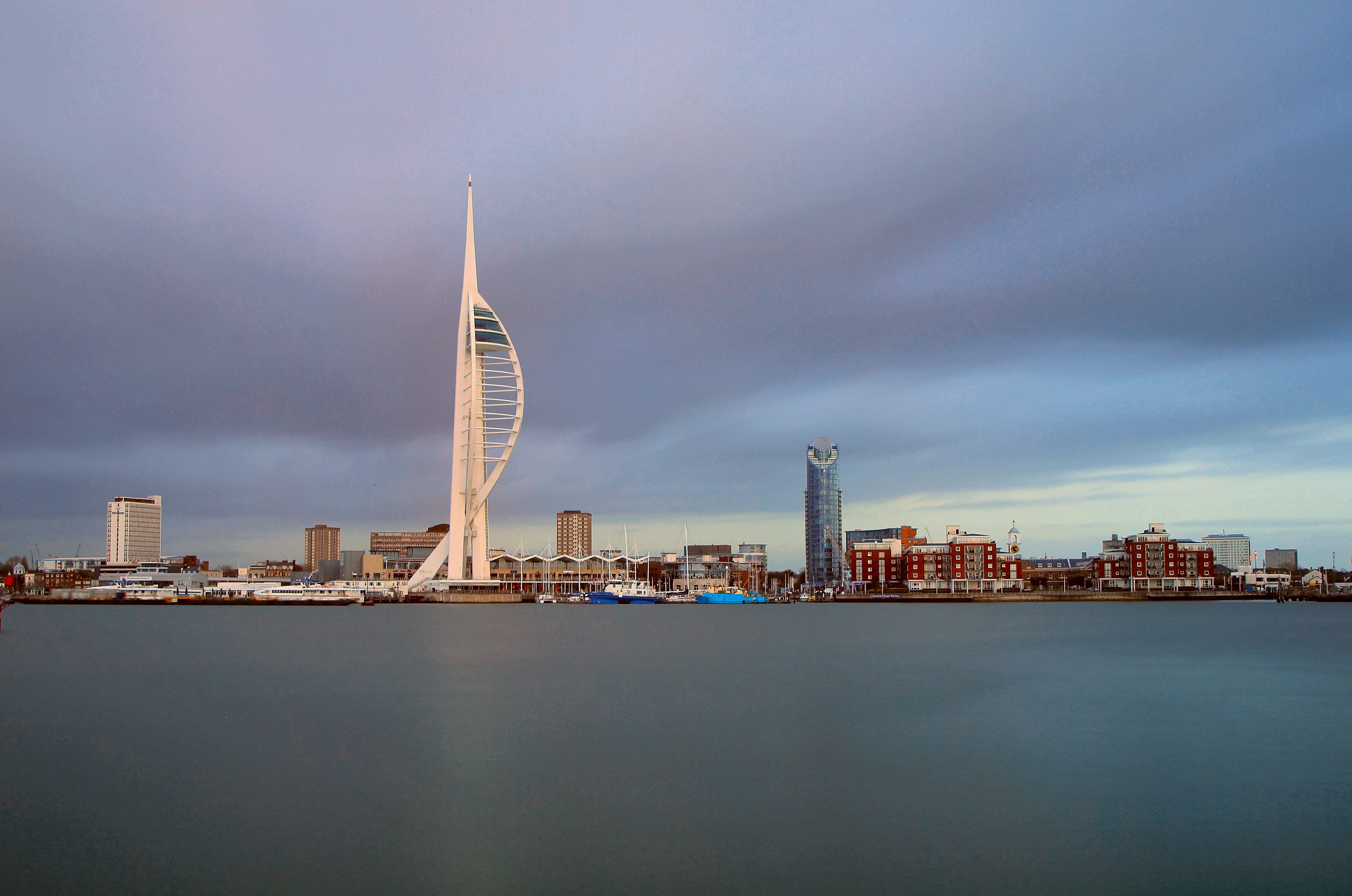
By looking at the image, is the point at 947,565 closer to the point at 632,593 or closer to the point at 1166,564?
the point at 1166,564

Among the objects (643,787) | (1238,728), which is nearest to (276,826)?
(643,787)

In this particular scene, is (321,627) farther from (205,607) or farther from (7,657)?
(205,607)

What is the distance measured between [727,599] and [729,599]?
270 mm

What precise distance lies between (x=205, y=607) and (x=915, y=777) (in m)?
80.2

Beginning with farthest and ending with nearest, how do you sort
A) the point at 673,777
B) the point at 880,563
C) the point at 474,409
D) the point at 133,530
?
the point at 133,530 → the point at 880,563 → the point at 474,409 → the point at 673,777

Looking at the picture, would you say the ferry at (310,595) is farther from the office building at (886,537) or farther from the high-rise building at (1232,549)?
the high-rise building at (1232,549)

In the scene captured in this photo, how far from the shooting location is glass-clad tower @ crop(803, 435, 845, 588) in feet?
503

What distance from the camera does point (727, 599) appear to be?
104m

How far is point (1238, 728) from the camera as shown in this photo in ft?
55.7

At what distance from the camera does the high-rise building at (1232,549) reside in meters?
146

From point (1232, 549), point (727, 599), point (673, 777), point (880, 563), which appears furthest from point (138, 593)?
point (1232, 549)

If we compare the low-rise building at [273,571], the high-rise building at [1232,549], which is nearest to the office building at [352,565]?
the low-rise building at [273,571]

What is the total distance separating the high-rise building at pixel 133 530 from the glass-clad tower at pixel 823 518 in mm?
94668

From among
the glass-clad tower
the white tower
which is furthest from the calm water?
the glass-clad tower
